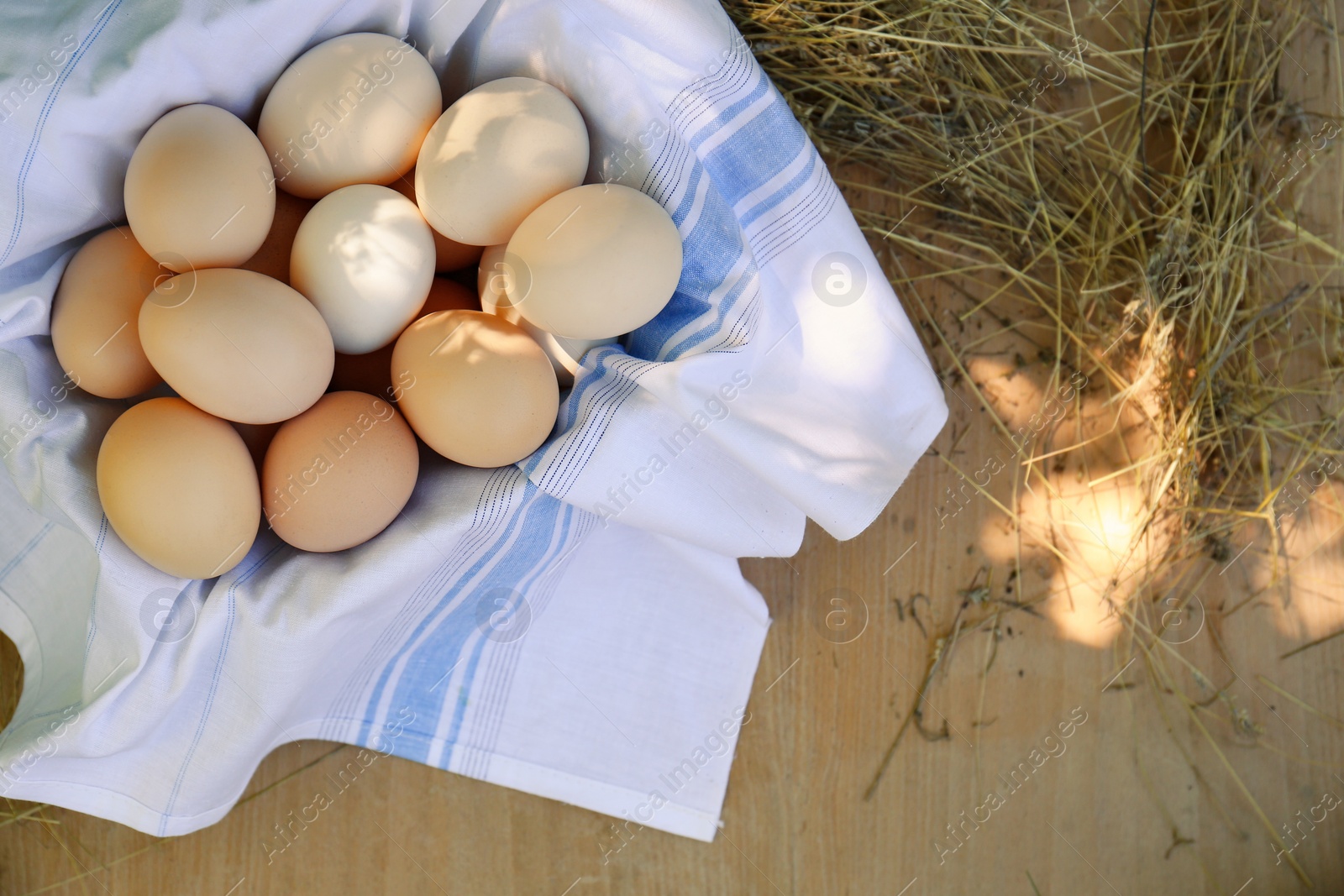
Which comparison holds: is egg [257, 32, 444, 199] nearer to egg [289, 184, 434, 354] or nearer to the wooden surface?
egg [289, 184, 434, 354]

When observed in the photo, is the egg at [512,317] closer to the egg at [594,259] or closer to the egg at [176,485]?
the egg at [594,259]

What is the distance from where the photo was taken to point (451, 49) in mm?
644

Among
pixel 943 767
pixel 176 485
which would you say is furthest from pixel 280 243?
pixel 943 767

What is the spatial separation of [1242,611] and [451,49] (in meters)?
0.80

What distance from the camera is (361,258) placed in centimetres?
55

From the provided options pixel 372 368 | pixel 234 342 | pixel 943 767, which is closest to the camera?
pixel 234 342

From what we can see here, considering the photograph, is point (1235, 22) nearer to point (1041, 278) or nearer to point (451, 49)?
point (1041, 278)

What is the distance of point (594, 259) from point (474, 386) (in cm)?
10

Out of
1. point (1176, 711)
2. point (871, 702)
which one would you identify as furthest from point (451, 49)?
point (1176, 711)

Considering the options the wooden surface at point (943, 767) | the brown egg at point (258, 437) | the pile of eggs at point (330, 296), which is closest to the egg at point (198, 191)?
the pile of eggs at point (330, 296)

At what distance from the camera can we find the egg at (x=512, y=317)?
0.60 metres

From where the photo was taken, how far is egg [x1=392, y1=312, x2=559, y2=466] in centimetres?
55

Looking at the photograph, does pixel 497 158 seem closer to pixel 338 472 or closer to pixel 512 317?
pixel 512 317

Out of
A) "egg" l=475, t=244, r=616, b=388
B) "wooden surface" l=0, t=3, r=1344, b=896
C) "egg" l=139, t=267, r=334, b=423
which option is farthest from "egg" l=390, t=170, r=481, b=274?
"wooden surface" l=0, t=3, r=1344, b=896
